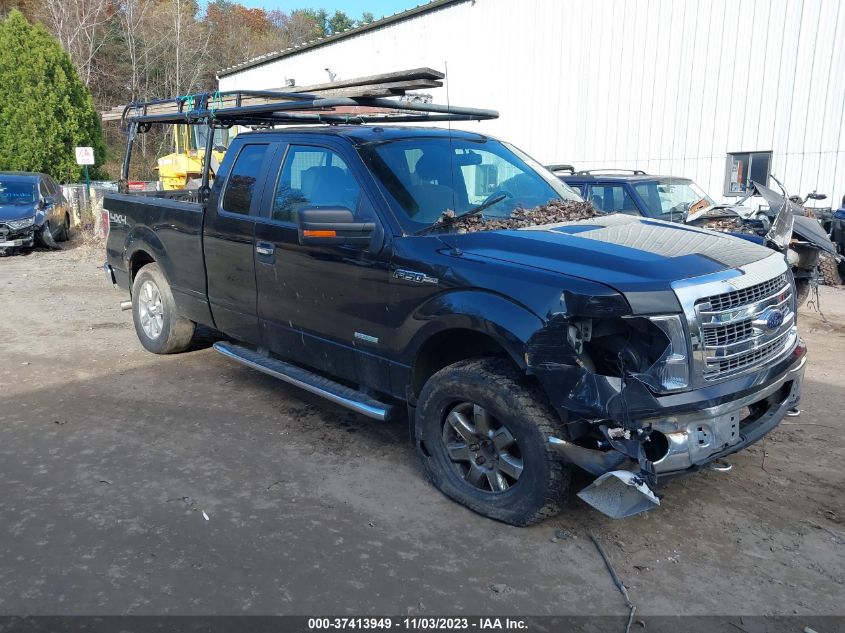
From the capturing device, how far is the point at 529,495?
11.7 ft

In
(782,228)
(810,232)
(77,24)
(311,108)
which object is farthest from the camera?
(77,24)

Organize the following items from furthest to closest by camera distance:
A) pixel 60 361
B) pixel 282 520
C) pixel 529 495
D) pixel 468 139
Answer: pixel 60 361
pixel 468 139
pixel 282 520
pixel 529 495

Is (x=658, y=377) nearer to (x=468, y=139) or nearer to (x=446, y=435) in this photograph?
(x=446, y=435)

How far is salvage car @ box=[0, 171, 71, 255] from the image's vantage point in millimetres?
14016

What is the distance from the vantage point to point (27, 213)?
14258 mm

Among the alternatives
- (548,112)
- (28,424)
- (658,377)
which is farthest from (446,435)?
(548,112)

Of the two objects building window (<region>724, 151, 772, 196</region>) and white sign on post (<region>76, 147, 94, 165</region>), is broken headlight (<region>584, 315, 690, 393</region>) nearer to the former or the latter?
building window (<region>724, 151, 772, 196</region>)

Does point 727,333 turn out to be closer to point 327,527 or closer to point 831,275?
point 327,527

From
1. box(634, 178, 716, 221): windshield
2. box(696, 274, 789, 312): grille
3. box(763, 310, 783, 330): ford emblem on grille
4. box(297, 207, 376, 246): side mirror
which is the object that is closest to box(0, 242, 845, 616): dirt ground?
box(763, 310, 783, 330): ford emblem on grille

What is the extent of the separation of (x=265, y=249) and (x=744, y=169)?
430 inches

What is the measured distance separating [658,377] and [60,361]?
5.82 meters

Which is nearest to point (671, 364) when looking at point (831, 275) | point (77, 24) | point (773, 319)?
point (773, 319)

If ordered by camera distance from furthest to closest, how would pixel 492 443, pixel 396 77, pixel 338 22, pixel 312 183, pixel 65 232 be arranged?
pixel 338 22, pixel 65 232, pixel 396 77, pixel 312 183, pixel 492 443

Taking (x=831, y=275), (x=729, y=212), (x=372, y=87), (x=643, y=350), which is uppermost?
(x=372, y=87)
